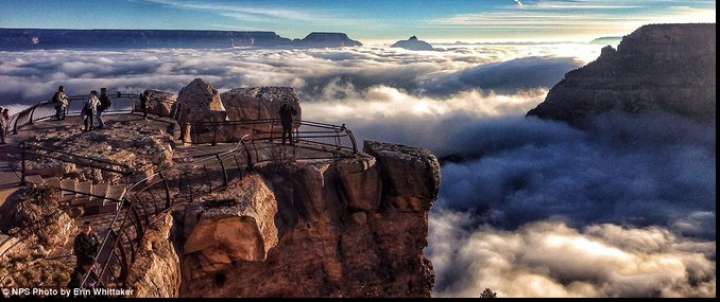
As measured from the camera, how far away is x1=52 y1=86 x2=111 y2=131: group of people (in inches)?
853

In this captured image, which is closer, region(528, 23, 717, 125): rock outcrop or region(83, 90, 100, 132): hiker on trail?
region(83, 90, 100, 132): hiker on trail

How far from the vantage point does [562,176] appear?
128375 millimetres

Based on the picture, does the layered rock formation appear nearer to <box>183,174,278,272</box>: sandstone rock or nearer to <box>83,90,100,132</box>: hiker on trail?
<box>183,174,278,272</box>: sandstone rock

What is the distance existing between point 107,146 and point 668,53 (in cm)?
14921

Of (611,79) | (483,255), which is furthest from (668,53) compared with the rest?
(483,255)

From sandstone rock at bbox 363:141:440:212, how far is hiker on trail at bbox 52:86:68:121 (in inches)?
661

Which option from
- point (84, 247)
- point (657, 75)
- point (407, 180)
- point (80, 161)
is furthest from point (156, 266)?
point (657, 75)

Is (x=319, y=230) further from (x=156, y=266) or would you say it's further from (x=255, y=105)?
(x=255, y=105)

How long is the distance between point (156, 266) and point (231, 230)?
8.95ft

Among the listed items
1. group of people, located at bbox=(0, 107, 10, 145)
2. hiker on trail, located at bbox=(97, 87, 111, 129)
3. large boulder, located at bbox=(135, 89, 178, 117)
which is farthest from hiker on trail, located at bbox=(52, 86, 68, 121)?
large boulder, located at bbox=(135, 89, 178, 117)

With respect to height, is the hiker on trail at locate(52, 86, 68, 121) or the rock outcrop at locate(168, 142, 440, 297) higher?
the hiker on trail at locate(52, 86, 68, 121)

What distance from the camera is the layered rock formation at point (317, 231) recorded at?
592 inches

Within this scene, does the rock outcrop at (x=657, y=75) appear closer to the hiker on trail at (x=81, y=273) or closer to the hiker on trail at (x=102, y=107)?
the hiker on trail at (x=102, y=107)

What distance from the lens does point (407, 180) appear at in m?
20.2
